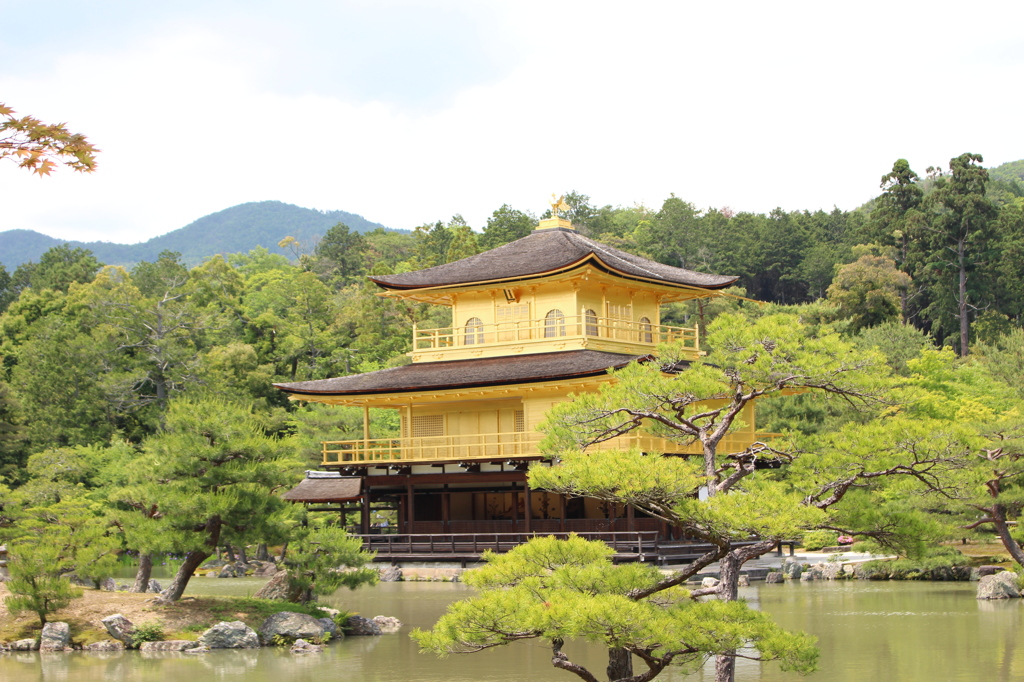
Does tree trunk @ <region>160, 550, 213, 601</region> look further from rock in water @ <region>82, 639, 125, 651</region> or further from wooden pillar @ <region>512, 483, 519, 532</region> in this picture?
wooden pillar @ <region>512, 483, 519, 532</region>

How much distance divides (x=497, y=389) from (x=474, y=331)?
12.4 ft

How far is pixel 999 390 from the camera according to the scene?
1375 inches

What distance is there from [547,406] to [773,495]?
18312 millimetres

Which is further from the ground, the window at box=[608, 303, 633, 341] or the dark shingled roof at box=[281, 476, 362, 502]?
the window at box=[608, 303, 633, 341]

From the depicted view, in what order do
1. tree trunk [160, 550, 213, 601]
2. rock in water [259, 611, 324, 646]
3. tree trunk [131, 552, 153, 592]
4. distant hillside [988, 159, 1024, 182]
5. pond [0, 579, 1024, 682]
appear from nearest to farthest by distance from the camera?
pond [0, 579, 1024, 682] < rock in water [259, 611, 324, 646] < tree trunk [160, 550, 213, 601] < tree trunk [131, 552, 153, 592] < distant hillside [988, 159, 1024, 182]

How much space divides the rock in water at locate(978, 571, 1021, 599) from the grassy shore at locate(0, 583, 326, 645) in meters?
12.5

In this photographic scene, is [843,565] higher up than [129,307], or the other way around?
[129,307]

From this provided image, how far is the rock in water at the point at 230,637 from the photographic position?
17.3 metres

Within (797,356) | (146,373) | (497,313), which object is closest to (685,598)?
(797,356)

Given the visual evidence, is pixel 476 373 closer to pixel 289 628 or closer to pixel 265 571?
pixel 265 571

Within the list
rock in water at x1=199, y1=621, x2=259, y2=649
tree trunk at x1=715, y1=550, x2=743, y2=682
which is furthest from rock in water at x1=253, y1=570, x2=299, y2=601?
tree trunk at x1=715, y1=550, x2=743, y2=682

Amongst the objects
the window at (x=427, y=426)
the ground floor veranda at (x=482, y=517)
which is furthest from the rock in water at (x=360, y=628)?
the window at (x=427, y=426)

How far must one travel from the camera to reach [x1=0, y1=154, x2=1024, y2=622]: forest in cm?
1797

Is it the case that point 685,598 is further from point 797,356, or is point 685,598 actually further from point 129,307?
point 129,307
